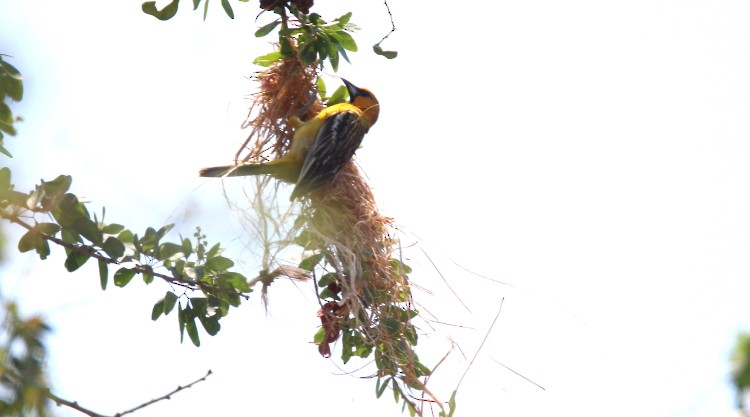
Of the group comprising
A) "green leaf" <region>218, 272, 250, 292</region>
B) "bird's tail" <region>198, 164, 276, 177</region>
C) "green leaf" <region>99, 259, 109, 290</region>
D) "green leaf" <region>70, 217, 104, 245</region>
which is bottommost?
"green leaf" <region>99, 259, 109, 290</region>

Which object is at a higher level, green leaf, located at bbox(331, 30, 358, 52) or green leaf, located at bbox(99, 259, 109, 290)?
green leaf, located at bbox(331, 30, 358, 52)

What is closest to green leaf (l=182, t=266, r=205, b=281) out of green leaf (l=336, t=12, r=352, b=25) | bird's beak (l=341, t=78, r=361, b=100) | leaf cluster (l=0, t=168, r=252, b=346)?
leaf cluster (l=0, t=168, r=252, b=346)

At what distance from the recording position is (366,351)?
2852 mm

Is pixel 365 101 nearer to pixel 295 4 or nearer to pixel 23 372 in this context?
pixel 295 4

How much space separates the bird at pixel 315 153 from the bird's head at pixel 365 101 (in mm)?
75

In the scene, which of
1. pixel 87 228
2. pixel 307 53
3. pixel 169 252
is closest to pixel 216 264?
pixel 169 252

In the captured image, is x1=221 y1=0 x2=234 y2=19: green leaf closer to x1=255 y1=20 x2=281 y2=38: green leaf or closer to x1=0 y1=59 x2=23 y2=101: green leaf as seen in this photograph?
x1=255 y1=20 x2=281 y2=38: green leaf

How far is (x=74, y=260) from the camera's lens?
2535 millimetres

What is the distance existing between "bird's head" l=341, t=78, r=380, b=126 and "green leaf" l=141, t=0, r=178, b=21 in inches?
32.4

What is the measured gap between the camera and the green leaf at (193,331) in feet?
8.66

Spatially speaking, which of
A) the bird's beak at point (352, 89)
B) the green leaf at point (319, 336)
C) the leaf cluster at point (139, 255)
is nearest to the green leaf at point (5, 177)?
the leaf cluster at point (139, 255)

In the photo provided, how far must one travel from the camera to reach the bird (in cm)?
298

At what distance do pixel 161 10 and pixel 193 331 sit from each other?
98 cm

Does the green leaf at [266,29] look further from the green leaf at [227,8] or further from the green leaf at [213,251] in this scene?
the green leaf at [213,251]
